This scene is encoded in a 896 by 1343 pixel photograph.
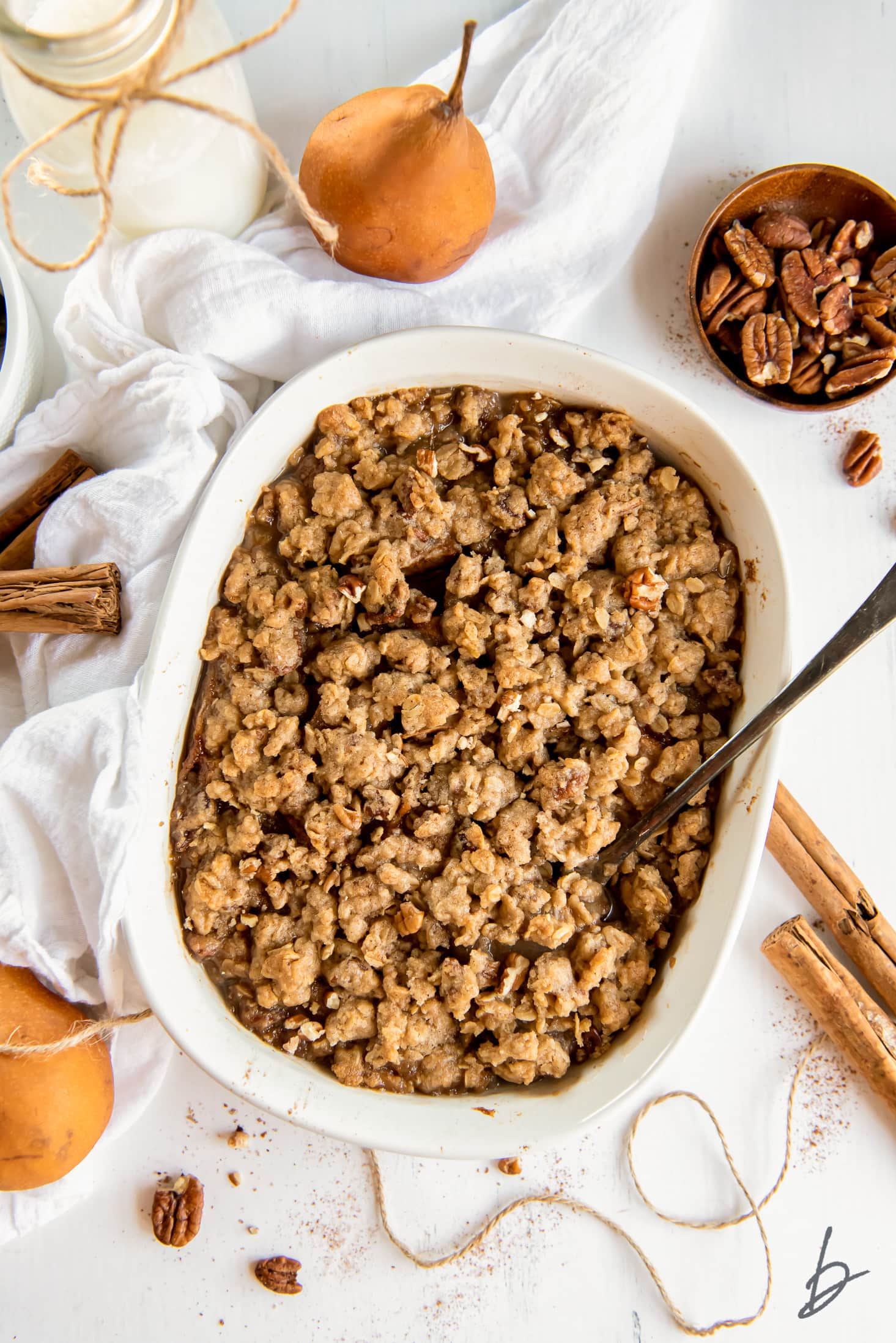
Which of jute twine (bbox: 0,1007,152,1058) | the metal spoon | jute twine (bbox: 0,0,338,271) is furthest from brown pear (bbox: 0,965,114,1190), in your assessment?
jute twine (bbox: 0,0,338,271)

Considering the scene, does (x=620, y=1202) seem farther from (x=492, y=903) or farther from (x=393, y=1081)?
(x=492, y=903)

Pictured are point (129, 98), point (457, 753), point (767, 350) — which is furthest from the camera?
point (767, 350)

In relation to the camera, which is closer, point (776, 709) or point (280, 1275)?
point (776, 709)

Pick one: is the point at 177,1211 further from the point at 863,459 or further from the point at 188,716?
the point at 863,459

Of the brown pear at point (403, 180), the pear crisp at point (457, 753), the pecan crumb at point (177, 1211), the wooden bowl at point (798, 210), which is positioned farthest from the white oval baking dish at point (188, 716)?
the pecan crumb at point (177, 1211)

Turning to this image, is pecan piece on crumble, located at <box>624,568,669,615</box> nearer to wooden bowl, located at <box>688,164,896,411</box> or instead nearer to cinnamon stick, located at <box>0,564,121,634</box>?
wooden bowl, located at <box>688,164,896,411</box>

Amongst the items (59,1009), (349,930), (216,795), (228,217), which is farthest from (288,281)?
(59,1009)

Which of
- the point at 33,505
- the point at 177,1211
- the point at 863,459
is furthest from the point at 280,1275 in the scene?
the point at 863,459
